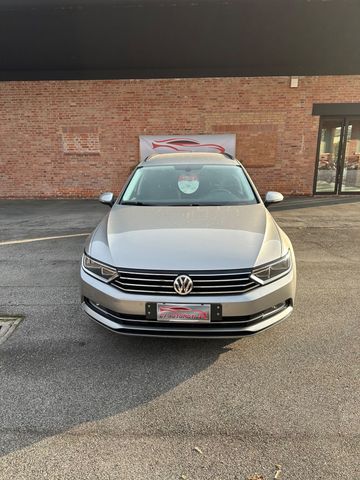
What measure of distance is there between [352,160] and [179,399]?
10.5 meters

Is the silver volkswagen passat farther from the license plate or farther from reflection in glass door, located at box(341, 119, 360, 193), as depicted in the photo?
reflection in glass door, located at box(341, 119, 360, 193)

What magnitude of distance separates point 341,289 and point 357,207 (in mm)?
6072

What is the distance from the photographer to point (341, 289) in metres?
4.35

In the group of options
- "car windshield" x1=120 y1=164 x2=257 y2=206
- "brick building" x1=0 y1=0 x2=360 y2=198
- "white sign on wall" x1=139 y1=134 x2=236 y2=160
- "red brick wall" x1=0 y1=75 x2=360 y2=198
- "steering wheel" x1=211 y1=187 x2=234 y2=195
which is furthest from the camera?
"white sign on wall" x1=139 y1=134 x2=236 y2=160

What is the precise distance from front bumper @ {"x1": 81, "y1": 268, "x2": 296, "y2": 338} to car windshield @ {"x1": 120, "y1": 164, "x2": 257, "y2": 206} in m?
1.38

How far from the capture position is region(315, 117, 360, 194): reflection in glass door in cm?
1061

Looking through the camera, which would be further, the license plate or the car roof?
the car roof

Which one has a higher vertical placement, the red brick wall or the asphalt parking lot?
the red brick wall

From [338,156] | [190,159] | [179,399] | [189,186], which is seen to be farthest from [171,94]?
[179,399]

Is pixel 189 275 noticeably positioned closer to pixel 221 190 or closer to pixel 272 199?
pixel 221 190

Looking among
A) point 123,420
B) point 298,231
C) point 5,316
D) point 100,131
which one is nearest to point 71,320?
point 5,316

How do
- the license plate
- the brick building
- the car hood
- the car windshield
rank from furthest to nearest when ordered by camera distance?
the brick building, the car windshield, the car hood, the license plate

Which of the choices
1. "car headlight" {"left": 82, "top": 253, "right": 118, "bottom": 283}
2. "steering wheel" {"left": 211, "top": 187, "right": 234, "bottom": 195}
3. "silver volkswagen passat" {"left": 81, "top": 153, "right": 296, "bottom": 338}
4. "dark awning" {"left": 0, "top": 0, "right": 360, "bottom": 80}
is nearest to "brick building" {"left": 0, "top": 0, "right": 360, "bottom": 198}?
"dark awning" {"left": 0, "top": 0, "right": 360, "bottom": 80}

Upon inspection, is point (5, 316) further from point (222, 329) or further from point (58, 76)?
point (58, 76)
